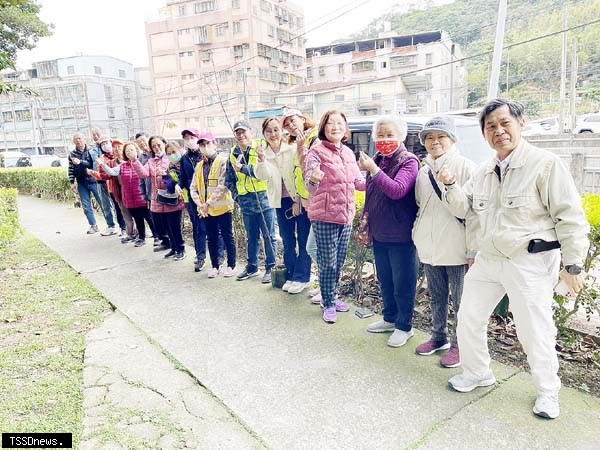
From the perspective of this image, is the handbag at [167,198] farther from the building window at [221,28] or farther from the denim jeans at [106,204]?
the building window at [221,28]

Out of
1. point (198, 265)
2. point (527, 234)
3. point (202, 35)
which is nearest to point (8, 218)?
point (198, 265)

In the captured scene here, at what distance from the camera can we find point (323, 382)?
108 inches

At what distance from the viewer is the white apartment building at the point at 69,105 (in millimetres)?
49000

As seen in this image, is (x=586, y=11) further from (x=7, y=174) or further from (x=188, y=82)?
(x=7, y=174)

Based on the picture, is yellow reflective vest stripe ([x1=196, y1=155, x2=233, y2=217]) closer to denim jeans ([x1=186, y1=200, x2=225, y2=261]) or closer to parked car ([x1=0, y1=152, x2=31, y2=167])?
denim jeans ([x1=186, y1=200, x2=225, y2=261])

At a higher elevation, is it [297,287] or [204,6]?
[204,6]

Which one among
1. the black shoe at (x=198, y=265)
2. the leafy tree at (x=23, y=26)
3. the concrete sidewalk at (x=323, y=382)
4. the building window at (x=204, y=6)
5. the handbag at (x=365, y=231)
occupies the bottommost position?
the concrete sidewalk at (x=323, y=382)

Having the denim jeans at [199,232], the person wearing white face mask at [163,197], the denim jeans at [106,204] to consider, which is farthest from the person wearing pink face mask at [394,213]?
the denim jeans at [106,204]

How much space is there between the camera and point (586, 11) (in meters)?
39.7

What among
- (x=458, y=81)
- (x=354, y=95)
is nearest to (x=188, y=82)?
(x=354, y=95)

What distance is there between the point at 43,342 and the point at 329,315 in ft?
7.41

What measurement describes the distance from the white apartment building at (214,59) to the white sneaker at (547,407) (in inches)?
1568

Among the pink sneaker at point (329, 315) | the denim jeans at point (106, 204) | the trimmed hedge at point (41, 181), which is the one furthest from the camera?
the trimmed hedge at point (41, 181)

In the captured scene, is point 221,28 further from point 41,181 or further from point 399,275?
point 399,275
